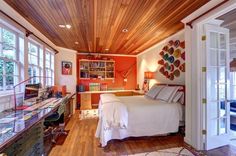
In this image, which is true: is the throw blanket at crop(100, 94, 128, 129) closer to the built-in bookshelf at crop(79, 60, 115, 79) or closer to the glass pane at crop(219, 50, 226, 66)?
the glass pane at crop(219, 50, 226, 66)

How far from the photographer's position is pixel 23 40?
2.92 meters

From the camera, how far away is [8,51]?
2.60 metres

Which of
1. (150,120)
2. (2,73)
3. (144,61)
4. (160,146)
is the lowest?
(160,146)

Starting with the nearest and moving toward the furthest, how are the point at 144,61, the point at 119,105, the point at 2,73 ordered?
1. the point at 2,73
2. the point at 119,105
3. the point at 144,61

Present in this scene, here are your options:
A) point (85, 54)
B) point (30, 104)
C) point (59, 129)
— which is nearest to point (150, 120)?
point (59, 129)

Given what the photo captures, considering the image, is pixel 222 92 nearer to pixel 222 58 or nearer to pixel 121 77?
pixel 222 58

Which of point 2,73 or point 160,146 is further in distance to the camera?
point 160,146

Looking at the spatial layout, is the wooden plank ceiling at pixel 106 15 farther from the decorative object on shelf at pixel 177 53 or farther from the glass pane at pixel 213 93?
the glass pane at pixel 213 93

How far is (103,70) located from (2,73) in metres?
4.52

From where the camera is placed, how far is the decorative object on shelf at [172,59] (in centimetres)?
387

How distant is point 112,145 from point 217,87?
2.36 m

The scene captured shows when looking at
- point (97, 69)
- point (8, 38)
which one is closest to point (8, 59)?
point (8, 38)

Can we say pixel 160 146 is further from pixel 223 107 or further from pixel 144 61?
pixel 144 61

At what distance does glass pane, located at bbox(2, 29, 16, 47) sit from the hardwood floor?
214 centimetres
